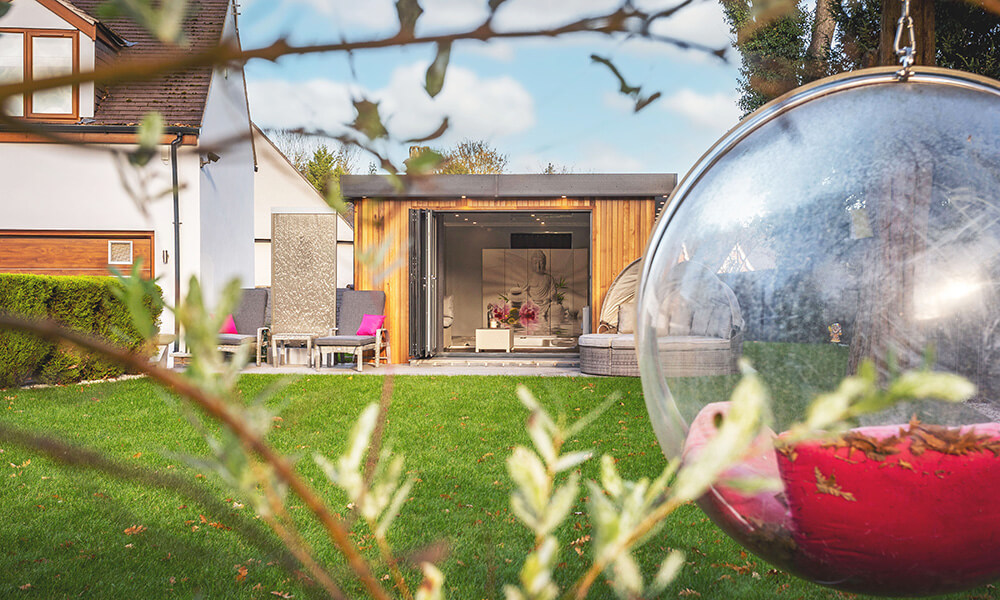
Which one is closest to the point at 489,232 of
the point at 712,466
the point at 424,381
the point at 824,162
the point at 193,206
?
the point at 193,206

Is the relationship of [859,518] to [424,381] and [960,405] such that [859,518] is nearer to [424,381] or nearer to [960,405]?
[960,405]

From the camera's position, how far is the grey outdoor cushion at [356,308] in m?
11.0

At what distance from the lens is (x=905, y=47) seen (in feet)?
4.66

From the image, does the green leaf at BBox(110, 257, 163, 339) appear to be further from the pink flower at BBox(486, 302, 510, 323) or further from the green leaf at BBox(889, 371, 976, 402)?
the pink flower at BBox(486, 302, 510, 323)

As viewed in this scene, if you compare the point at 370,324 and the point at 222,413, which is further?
the point at 370,324

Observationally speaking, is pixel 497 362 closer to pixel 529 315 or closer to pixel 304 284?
pixel 304 284

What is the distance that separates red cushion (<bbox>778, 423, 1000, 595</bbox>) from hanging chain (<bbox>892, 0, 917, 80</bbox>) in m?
0.72

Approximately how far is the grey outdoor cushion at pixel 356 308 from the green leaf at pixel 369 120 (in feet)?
34.4

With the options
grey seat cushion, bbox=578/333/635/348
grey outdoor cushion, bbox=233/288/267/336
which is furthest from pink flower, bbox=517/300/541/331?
grey seat cushion, bbox=578/333/635/348

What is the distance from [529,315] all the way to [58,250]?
9.55 m

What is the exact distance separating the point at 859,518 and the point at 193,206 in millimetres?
11350

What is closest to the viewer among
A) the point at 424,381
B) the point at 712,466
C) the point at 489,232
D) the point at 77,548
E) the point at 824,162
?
the point at 712,466

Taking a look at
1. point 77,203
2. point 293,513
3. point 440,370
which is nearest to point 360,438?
point 293,513

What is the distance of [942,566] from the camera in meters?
1.38
